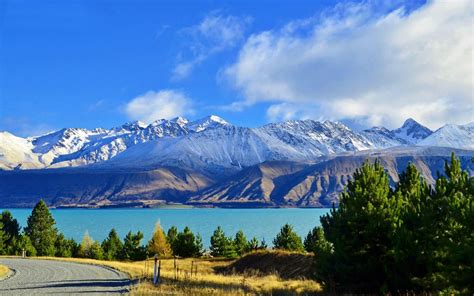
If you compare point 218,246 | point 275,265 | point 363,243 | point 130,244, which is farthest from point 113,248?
point 363,243

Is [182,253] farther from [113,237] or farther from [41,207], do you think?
[41,207]

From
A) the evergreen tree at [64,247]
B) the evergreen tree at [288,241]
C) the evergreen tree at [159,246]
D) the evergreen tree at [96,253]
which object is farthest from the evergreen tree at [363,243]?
the evergreen tree at [64,247]

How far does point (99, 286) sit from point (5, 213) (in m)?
79.7

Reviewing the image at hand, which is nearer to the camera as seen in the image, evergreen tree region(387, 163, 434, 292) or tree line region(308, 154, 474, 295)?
tree line region(308, 154, 474, 295)

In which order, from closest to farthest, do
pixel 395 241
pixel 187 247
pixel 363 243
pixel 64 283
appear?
1. pixel 395 241
2. pixel 363 243
3. pixel 64 283
4. pixel 187 247

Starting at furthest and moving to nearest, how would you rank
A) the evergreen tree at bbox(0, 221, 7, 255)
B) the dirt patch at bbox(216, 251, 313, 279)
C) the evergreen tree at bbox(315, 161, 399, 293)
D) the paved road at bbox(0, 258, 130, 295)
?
1. the evergreen tree at bbox(0, 221, 7, 255)
2. the dirt patch at bbox(216, 251, 313, 279)
3. the paved road at bbox(0, 258, 130, 295)
4. the evergreen tree at bbox(315, 161, 399, 293)

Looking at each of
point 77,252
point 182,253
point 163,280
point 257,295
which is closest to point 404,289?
point 257,295

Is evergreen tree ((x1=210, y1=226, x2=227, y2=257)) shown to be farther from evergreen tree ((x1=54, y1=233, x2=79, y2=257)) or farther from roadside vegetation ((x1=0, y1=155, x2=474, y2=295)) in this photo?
roadside vegetation ((x1=0, y1=155, x2=474, y2=295))

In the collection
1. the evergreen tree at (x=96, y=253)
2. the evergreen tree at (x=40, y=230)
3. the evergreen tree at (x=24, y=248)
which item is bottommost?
the evergreen tree at (x=96, y=253)

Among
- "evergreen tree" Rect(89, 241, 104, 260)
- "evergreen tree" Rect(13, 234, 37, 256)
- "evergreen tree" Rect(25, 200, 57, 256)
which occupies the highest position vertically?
"evergreen tree" Rect(25, 200, 57, 256)

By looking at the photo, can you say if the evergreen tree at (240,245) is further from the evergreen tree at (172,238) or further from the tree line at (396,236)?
the tree line at (396,236)

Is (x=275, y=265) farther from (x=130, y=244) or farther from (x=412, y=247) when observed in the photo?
(x=130, y=244)

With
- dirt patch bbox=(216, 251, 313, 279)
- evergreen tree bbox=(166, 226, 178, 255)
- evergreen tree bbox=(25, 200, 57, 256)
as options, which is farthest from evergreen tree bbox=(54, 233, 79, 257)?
dirt patch bbox=(216, 251, 313, 279)

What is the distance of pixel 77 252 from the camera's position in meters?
91.6
